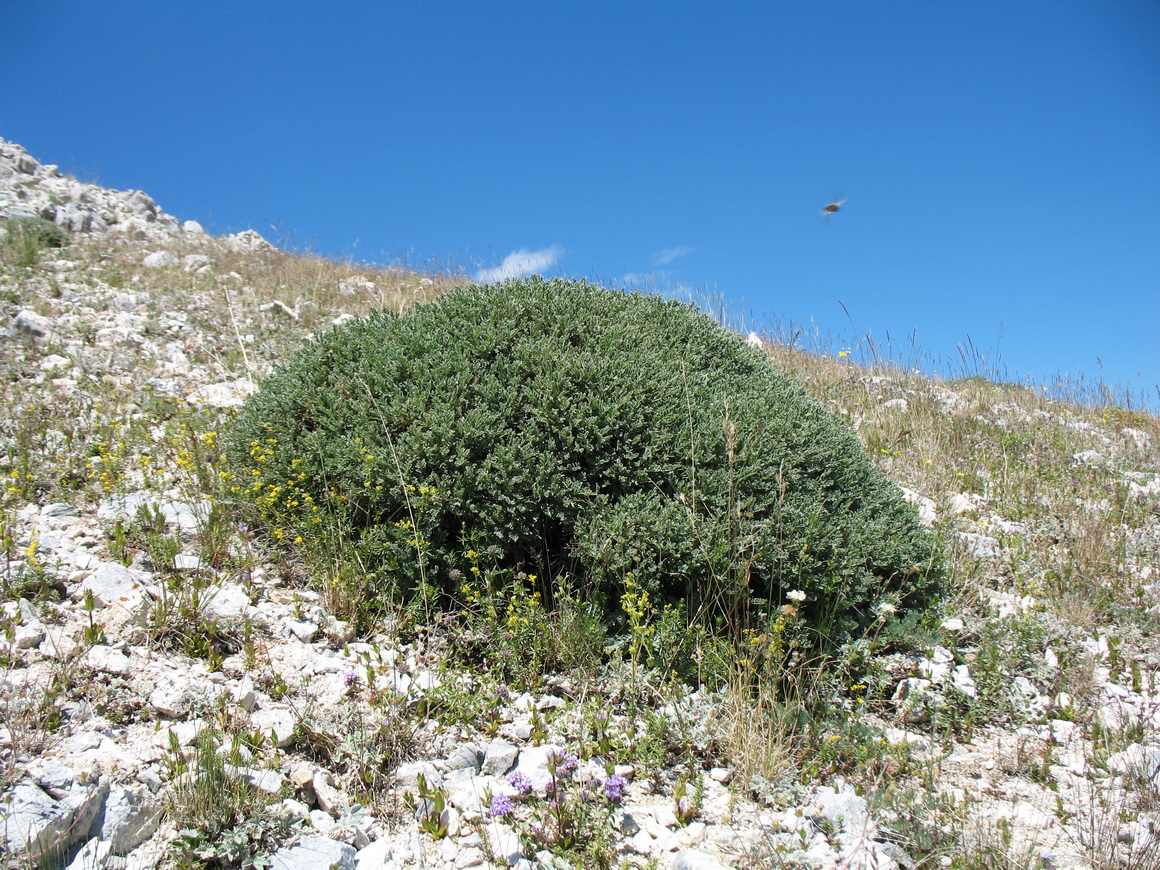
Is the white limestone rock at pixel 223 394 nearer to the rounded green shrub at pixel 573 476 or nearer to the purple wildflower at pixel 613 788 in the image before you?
the rounded green shrub at pixel 573 476

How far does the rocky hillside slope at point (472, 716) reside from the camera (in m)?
2.74

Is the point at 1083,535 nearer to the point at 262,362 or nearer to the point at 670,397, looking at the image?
the point at 670,397

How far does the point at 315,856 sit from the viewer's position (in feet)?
8.57

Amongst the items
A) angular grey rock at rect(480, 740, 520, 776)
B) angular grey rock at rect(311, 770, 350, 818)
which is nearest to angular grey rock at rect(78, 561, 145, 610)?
angular grey rock at rect(311, 770, 350, 818)

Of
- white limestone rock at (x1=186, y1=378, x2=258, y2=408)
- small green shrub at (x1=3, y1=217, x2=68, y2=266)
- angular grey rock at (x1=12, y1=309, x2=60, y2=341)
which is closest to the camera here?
white limestone rock at (x1=186, y1=378, x2=258, y2=408)

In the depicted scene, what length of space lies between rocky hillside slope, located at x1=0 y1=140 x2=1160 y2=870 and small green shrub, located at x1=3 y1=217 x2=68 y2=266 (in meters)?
5.55

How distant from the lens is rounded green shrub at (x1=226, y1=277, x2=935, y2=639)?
3.99 metres

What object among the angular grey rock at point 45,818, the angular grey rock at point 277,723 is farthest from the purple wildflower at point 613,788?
the angular grey rock at point 45,818

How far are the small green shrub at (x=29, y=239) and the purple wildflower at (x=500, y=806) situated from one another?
1161 centimetres

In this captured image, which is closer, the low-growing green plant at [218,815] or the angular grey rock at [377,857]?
the low-growing green plant at [218,815]

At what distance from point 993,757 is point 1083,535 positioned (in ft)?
12.2

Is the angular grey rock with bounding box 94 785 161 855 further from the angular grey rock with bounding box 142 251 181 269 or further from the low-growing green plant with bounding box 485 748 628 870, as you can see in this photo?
the angular grey rock with bounding box 142 251 181 269

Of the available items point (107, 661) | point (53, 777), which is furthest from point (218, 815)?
point (107, 661)

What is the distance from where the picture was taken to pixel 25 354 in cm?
717
